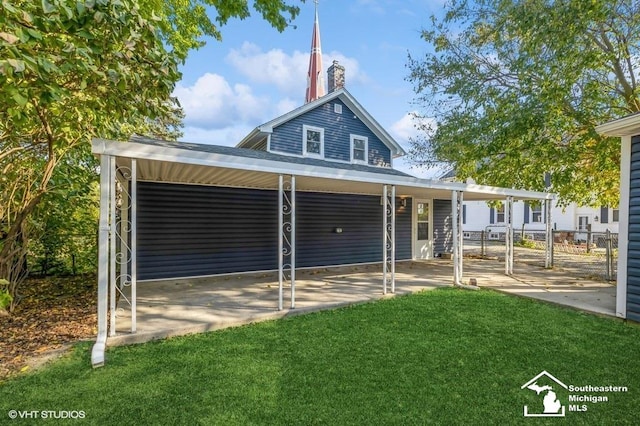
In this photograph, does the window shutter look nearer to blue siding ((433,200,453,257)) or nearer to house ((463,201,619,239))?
house ((463,201,619,239))

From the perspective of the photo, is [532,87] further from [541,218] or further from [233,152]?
[541,218]

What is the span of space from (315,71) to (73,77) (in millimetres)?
21853

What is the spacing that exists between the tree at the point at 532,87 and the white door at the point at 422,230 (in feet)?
6.16

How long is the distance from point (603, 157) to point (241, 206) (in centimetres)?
937

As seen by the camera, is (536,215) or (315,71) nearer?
(536,215)

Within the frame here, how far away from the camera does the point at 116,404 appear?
2768mm

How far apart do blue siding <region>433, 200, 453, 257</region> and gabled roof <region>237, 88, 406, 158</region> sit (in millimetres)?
2560

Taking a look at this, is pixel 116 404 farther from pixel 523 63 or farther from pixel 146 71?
pixel 523 63

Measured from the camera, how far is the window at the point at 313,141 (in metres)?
10.8

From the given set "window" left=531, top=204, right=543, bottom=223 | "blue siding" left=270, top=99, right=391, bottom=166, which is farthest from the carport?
"window" left=531, top=204, right=543, bottom=223

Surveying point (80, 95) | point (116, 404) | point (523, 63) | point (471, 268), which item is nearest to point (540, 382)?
point (116, 404)

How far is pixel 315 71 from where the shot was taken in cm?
2400

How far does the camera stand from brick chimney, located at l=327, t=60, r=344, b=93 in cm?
1320

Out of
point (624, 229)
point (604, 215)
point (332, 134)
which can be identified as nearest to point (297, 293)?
point (624, 229)
